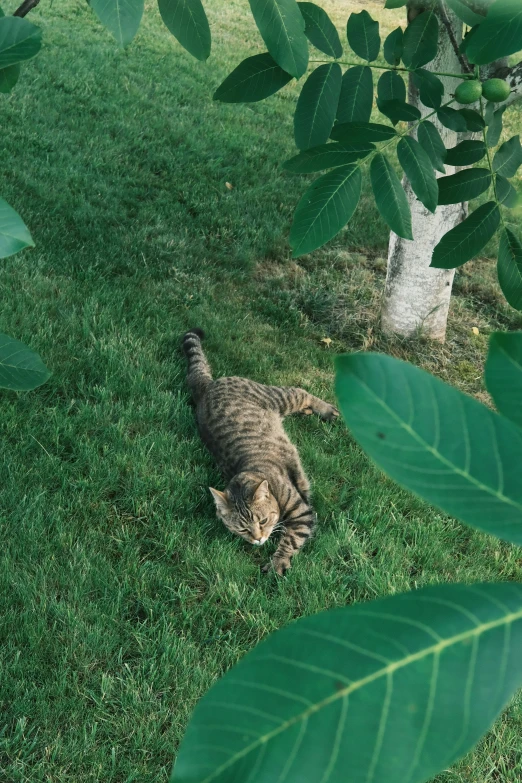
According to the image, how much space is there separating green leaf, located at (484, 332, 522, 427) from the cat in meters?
3.22

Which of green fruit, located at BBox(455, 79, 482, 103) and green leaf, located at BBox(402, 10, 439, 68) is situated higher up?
green leaf, located at BBox(402, 10, 439, 68)

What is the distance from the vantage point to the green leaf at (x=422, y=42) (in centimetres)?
228

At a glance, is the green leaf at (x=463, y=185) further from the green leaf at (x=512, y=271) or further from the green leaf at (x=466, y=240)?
the green leaf at (x=512, y=271)

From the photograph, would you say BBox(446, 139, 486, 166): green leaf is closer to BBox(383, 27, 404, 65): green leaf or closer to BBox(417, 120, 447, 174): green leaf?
BBox(417, 120, 447, 174): green leaf

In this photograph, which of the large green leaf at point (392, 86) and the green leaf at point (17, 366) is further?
the large green leaf at point (392, 86)

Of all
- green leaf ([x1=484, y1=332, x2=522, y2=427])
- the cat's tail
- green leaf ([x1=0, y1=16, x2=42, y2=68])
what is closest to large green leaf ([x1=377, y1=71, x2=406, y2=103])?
green leaf ([x1=0, y1=16, x2=42, y2=68])

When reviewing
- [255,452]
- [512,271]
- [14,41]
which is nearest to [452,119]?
[512,271]

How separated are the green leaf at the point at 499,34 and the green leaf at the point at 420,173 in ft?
1.46

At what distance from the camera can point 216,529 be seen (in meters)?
3.90

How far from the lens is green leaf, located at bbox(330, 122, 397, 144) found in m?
1.82

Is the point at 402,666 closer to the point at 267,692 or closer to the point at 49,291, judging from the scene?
the point at 267,692

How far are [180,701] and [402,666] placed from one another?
2.74 metres

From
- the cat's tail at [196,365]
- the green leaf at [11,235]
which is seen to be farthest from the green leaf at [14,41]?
Result: the cat's tail at [196,365]

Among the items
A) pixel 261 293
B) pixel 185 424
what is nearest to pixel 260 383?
pixel 185 424
